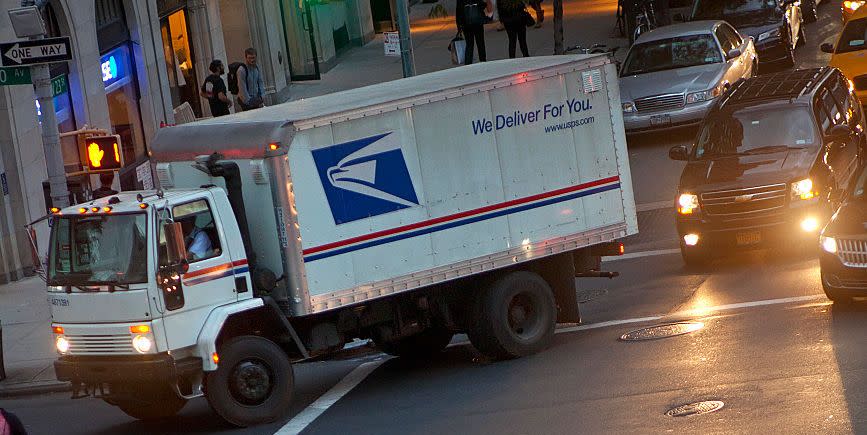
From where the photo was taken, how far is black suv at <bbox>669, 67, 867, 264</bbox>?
57.3 feet

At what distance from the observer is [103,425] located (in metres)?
14.3

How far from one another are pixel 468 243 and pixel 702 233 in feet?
15.3

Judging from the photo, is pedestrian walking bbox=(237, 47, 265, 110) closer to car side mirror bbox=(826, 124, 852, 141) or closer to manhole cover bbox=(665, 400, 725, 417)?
car side mirror bbox=(826, 124, 852, 141)

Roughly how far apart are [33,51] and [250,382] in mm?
4978

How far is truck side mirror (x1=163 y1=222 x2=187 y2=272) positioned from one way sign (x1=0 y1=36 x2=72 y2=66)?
399cm

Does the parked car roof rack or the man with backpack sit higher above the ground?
the man with backpack

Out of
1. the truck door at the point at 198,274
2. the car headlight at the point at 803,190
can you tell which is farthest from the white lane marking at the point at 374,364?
the car headlight at the point at 803,190

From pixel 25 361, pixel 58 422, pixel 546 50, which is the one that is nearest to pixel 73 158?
pixel 25 361

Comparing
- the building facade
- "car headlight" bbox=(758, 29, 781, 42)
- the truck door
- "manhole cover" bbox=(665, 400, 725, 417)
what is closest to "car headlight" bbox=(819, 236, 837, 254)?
"manhole cover" bbox=(665, 400, 725, 417)

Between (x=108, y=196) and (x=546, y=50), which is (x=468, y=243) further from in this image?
(x=546, y=50)

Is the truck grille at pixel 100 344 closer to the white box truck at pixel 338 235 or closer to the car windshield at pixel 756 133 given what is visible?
the white box truck at pixel 338 235

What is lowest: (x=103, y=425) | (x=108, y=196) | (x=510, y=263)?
(x=103, y=425)

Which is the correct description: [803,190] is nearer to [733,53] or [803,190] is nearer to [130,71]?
[733,53]

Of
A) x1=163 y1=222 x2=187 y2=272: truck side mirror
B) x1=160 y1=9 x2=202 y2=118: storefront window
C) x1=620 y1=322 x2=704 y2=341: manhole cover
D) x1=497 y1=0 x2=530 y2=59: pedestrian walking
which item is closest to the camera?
x1=163 y1=222 x2=187 y2=272: truck side mirror
